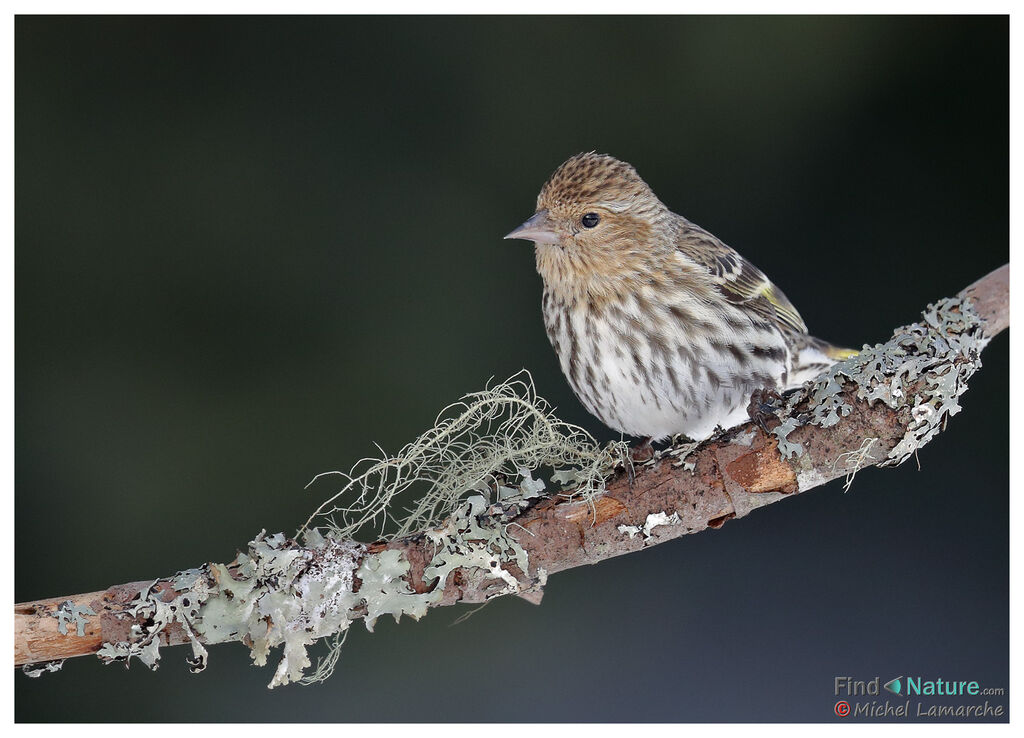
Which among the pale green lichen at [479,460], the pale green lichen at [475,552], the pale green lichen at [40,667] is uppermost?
the pale green lichen at [479,460]

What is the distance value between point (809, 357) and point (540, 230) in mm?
600

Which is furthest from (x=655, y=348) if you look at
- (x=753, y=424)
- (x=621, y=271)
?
(x=753, y=424)

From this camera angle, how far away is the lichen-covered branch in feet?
4.00

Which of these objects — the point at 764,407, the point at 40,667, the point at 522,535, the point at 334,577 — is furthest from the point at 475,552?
the point at 40,667

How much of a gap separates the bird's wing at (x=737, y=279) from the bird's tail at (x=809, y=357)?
33 millimetres

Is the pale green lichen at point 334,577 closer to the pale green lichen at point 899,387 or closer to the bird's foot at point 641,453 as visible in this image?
the bird's foot at point 641,453

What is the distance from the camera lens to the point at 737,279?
1746 millimetres

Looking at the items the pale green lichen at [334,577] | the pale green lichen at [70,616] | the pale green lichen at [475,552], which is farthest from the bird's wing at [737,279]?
the pale green lichen at [70,616]

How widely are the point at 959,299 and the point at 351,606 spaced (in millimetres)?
970

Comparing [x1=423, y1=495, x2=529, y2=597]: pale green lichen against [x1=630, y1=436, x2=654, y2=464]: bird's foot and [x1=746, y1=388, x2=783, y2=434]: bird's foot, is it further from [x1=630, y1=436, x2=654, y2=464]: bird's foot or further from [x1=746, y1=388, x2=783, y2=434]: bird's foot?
[x1=746, y1=388, x2=783, y2=434]: bird's foot

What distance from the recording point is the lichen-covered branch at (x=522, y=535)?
1219 millimetres

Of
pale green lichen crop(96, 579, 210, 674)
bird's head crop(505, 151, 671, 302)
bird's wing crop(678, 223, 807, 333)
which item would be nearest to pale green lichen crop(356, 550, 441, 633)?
pale green lichen crop(96, 579, 210, 674)

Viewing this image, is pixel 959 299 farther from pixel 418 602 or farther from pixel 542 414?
pixel 418 602

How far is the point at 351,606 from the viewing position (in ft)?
4.06
